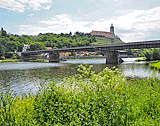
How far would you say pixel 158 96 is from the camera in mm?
9734

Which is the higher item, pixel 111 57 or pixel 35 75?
pixel 111 57

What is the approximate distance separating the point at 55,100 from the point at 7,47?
173 m

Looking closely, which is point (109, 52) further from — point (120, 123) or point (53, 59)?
point (120, 123)

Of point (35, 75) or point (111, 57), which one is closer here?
point (35, 75)

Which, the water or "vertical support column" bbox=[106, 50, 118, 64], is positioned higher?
"vertical support column" bbox=[106, 50, 118, 64]

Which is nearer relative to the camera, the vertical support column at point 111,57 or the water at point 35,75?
the water at point 35,75

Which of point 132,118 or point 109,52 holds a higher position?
point 109,52

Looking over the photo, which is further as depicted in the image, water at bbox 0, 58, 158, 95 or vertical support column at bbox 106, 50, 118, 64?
vertical support column at bbox 106, 50, 118, 64

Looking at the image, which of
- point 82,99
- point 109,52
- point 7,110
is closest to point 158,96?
point 82,99

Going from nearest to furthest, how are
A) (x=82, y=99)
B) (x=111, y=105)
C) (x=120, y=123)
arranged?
Answer: (x=120, y=123) → (x=111, y=105) → (x=82, y=99)

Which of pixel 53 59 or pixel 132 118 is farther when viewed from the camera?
pixel 53 59

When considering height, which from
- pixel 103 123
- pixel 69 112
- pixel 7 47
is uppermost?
pixel 7 47

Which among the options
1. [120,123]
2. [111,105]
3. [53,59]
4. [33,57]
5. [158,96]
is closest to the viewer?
[120,123]

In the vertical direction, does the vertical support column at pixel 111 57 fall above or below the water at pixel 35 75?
above
